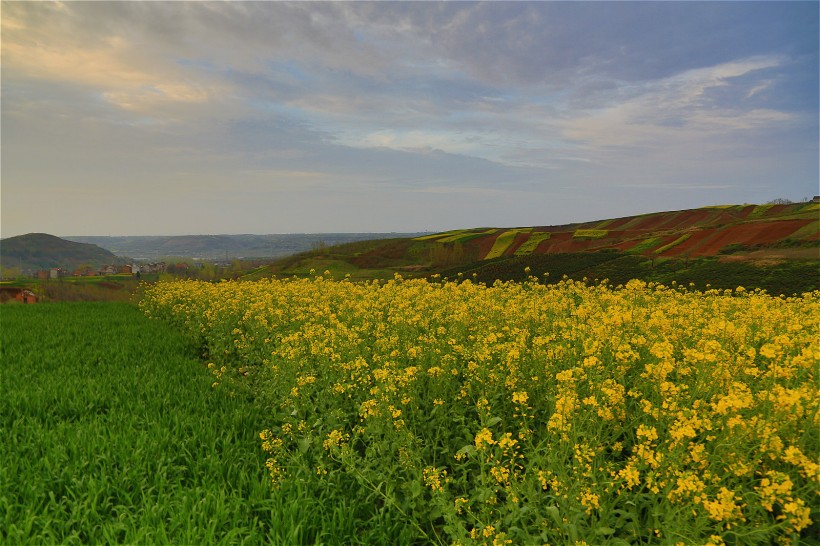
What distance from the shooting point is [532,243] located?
51469 mm

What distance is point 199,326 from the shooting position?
1259 cm

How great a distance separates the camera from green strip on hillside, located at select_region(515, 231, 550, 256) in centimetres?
4903

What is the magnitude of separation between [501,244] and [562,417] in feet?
169

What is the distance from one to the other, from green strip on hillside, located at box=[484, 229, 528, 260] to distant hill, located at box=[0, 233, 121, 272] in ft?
480

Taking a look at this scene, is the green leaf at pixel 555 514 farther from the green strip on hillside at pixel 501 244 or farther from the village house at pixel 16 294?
the green strip on hillside at pixel 501 244

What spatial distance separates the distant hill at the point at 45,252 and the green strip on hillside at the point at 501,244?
146m

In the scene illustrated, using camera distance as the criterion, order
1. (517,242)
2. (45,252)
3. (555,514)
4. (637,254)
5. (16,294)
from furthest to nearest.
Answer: (45,252)
(517,242)
(637,254)
(16,294)
(555,514)

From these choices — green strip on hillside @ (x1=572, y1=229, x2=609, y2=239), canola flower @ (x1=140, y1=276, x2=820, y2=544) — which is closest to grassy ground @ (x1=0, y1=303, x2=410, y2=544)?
canola flower @ (x1=140, y1=276, x2=820, y2=544)

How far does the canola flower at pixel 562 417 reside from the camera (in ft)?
10.8

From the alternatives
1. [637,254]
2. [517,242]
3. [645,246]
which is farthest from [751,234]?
[517,242]

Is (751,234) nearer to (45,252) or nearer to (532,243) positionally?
(532,243)

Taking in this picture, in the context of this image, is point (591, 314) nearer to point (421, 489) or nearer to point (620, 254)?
point (421, 489)

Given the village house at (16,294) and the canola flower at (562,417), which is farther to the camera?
the village house at (16,294)

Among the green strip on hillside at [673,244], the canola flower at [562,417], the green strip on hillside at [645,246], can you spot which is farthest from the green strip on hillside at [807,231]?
the canola flower at [562,417]
